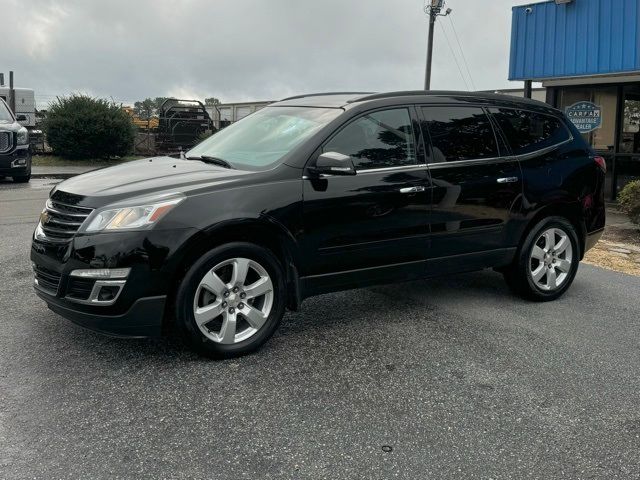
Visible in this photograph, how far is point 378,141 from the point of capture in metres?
4.57

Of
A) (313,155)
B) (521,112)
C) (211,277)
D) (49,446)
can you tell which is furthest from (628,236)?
(49,446)

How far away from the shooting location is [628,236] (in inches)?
380

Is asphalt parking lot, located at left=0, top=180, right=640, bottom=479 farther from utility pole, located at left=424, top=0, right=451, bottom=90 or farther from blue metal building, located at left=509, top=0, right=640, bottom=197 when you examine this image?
utility pole, located at left=424, top=0, right=451, bottom=90

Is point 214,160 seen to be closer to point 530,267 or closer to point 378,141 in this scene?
point 378,141

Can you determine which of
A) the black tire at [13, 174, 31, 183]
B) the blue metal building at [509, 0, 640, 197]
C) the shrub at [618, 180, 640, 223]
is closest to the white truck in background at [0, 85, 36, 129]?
the black tire at [13, 174, 31, 183]

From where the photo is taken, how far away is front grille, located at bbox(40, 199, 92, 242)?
3.69 metres

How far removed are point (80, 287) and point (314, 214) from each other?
154 centimetres

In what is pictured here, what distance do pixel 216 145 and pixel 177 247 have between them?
5.29 feet

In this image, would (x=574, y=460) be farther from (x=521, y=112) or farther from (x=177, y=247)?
(x=521, y=112)

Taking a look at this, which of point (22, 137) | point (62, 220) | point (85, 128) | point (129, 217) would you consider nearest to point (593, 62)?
point (129, 217)

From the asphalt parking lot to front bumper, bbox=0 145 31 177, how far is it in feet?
32.0

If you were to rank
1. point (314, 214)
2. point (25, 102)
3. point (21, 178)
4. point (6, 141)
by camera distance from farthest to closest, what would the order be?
point (25, 102)
point (21, 178)
point (6, 141)
point (314, 214)

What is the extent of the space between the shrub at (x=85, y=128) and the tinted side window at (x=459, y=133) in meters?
17.5

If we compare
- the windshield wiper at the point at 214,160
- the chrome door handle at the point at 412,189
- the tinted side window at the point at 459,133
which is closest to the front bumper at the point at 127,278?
the windshield wiper at the point at 214,160
